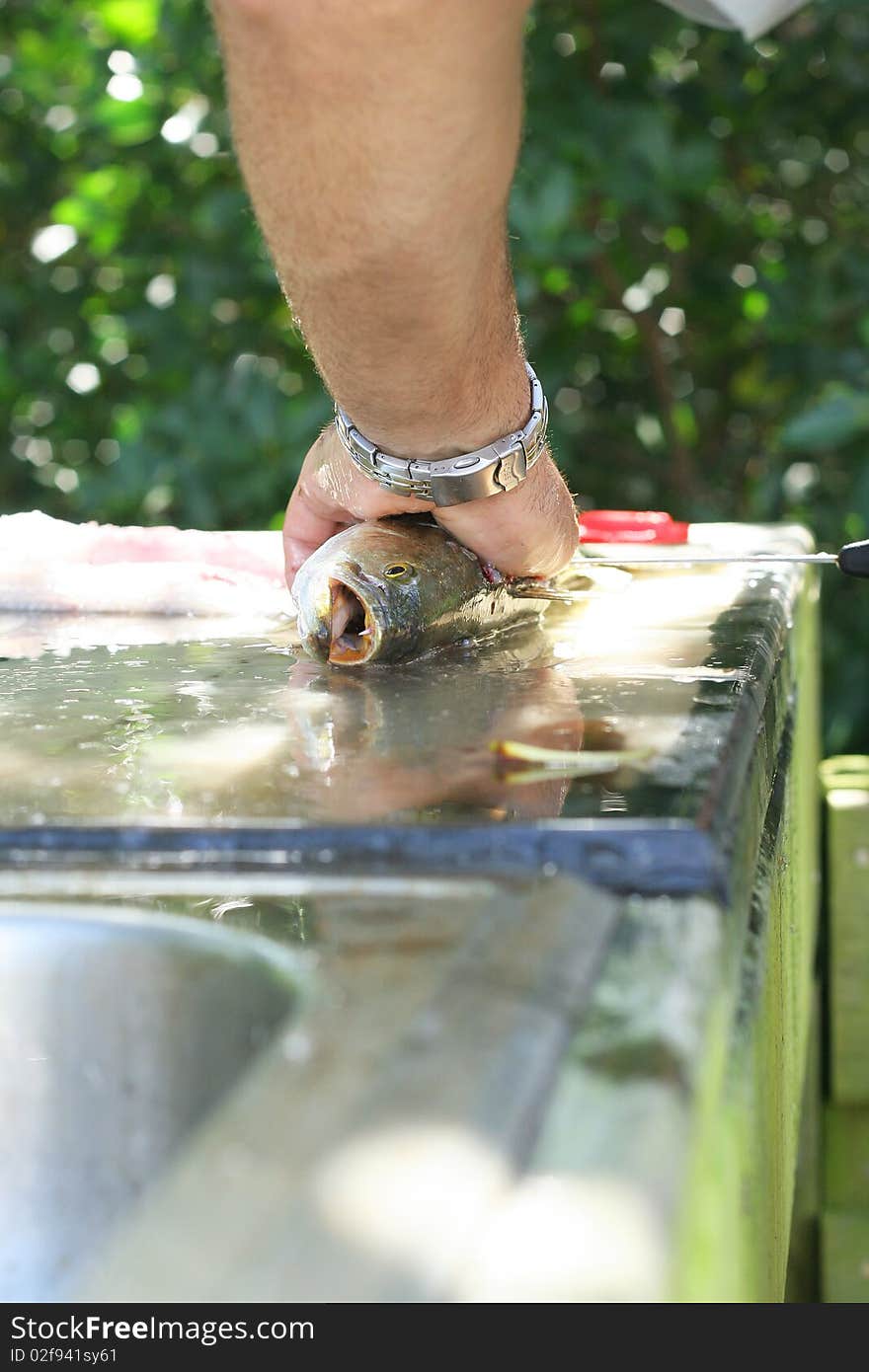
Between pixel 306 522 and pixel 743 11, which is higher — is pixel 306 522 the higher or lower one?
the lower one

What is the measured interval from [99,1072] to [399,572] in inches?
36.0

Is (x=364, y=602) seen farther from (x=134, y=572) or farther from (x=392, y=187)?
(x=134, y=572)

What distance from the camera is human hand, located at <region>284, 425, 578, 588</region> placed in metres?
1.78

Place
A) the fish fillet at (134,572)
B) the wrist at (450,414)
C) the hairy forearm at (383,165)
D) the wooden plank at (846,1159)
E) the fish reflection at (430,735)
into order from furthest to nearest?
the wooden plank at (846,1159) < the fish fillet at (134,572) < the wrist at (450,414) < the hairy forearm at (383,165) < the fish reflection at (430,735)

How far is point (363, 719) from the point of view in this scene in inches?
51.5

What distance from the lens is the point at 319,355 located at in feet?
5.02

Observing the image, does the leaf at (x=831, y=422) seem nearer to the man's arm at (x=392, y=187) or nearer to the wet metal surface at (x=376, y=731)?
the wet metal surface at (x=376, y=731)

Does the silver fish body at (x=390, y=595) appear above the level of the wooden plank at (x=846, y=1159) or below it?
above

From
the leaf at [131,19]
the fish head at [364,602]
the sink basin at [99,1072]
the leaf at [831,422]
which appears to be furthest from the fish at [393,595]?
the leaf at [131,19]

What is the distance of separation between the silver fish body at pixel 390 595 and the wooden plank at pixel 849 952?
4.34 feet

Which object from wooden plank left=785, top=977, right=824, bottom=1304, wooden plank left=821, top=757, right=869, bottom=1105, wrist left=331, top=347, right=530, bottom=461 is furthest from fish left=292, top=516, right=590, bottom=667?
wooden plank left=821, top=757, right=869, bottom=1105

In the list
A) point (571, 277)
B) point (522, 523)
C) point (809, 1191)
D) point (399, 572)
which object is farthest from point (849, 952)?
point (571, 277)

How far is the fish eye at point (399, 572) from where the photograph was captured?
1.67 metres
